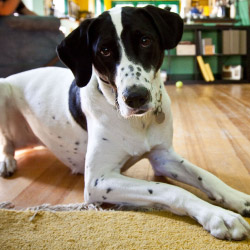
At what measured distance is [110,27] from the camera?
128cm

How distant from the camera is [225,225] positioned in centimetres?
108

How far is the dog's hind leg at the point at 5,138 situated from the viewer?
1916mm

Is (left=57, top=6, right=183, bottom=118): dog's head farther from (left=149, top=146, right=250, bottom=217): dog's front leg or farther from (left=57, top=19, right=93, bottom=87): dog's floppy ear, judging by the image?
(left=149, top=146, right=250, bottom=217): dog's front leg

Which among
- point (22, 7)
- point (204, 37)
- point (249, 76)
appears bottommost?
point (249, 76)

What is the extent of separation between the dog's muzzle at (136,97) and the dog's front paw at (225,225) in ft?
1.41

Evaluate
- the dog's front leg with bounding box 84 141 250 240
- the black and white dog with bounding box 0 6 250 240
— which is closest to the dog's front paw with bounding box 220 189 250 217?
the black and white dog with bounding box 0 6 250 240

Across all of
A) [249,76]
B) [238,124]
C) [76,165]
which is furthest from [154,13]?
[249,76]

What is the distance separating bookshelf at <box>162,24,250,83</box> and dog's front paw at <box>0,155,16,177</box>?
6.00 m

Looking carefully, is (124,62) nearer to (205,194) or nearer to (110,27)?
(110,27)

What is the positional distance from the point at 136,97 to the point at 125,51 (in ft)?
0.67

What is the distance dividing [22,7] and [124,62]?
291 cm

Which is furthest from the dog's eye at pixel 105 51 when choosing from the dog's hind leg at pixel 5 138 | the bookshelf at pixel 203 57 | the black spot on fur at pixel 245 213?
the bookshelf at pixel 203 57

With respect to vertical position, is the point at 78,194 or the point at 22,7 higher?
A: the point at 22,7

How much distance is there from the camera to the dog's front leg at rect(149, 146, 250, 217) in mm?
1260
